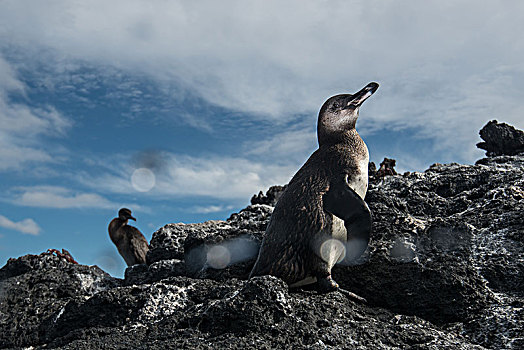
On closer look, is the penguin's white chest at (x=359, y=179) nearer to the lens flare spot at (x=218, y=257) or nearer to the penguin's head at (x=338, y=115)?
the penguin's head at (x=338, y=115)

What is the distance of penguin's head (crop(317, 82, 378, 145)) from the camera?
589 centimetres

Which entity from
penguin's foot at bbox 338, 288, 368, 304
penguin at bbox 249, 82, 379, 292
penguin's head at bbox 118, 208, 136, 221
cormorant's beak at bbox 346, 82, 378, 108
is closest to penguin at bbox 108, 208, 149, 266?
penguin's head at bbox 118, 208, 136, 221

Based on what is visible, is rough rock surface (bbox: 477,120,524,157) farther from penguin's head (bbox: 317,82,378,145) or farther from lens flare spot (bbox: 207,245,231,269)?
lens flare spot (bbox: 207,245,231,269)

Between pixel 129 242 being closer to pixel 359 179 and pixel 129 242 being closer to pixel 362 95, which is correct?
pixel 362 95

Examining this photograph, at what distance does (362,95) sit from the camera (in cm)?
604

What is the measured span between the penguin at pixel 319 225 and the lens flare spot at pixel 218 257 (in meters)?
1.01

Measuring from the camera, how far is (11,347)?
5344mm

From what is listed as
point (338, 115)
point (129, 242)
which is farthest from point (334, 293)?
point (129, 242)

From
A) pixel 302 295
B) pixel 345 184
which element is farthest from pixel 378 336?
pixel 345 184

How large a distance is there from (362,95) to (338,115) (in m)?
A: 0.45

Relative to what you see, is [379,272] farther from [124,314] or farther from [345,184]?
[124,314]

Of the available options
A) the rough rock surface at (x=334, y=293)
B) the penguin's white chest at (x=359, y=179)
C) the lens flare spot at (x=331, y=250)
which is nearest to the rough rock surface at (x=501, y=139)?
the rough rock surface at (x=334, y=293)

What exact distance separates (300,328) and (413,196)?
3882mm

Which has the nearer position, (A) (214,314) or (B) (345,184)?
(A) (214,314)
